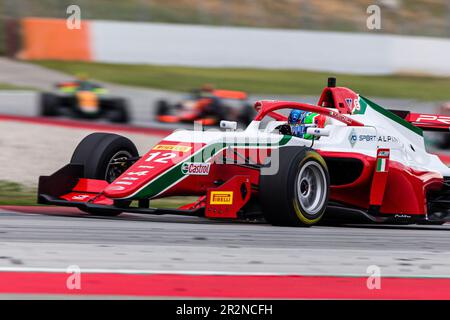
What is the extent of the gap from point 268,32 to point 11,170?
1621 cm

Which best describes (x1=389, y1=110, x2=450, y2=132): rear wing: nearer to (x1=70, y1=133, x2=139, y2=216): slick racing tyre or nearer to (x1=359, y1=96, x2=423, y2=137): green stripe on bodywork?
(x1=359, y1=96, x2=423, y2=137): green stripe on bodywork

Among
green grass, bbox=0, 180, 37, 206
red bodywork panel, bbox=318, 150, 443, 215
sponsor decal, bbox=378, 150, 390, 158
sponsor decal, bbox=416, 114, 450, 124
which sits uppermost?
sponsor decal, bbox=416, 114, 450, 124

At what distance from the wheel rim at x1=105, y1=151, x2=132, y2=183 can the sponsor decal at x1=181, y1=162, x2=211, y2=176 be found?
1014mm

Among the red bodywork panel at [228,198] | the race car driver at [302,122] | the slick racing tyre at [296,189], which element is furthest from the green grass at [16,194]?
the slick racing tyre at [296,189]

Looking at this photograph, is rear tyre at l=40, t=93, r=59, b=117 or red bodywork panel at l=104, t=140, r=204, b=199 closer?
red bodywork panel at l=104, t=140, r=204, b=199

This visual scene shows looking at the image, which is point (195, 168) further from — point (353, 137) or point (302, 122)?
point (353, 137)

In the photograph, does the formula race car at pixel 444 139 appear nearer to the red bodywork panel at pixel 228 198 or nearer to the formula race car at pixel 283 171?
the formula race car at pixel 283 171

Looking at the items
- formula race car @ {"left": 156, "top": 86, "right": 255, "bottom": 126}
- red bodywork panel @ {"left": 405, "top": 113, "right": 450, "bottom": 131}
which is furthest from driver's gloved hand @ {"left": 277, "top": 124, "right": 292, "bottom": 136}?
formula race car @ {"left": 156, "top": 86, "right": 255, "bottom": 126}

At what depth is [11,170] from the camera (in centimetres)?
1252

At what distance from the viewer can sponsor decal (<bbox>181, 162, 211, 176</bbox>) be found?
8.14 m

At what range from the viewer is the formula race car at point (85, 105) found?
61.2 ft

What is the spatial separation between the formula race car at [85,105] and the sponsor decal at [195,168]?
35.2 feet

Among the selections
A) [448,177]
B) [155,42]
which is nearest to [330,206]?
[448,177]

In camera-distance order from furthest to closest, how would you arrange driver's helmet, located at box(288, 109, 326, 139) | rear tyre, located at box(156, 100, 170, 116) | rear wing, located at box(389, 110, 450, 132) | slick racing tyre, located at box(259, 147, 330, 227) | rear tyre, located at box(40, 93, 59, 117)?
rear tyre, located at box(156, 100, 170, 116)
rear tyre, located at box(40, 93, 59, 117)
rear wing, located at box(389, 110, 450, 132)
driver's helmet, located at box(288, 109, 326, 139)
slick racing tyre, located at box(259, 147, 330, 227)
